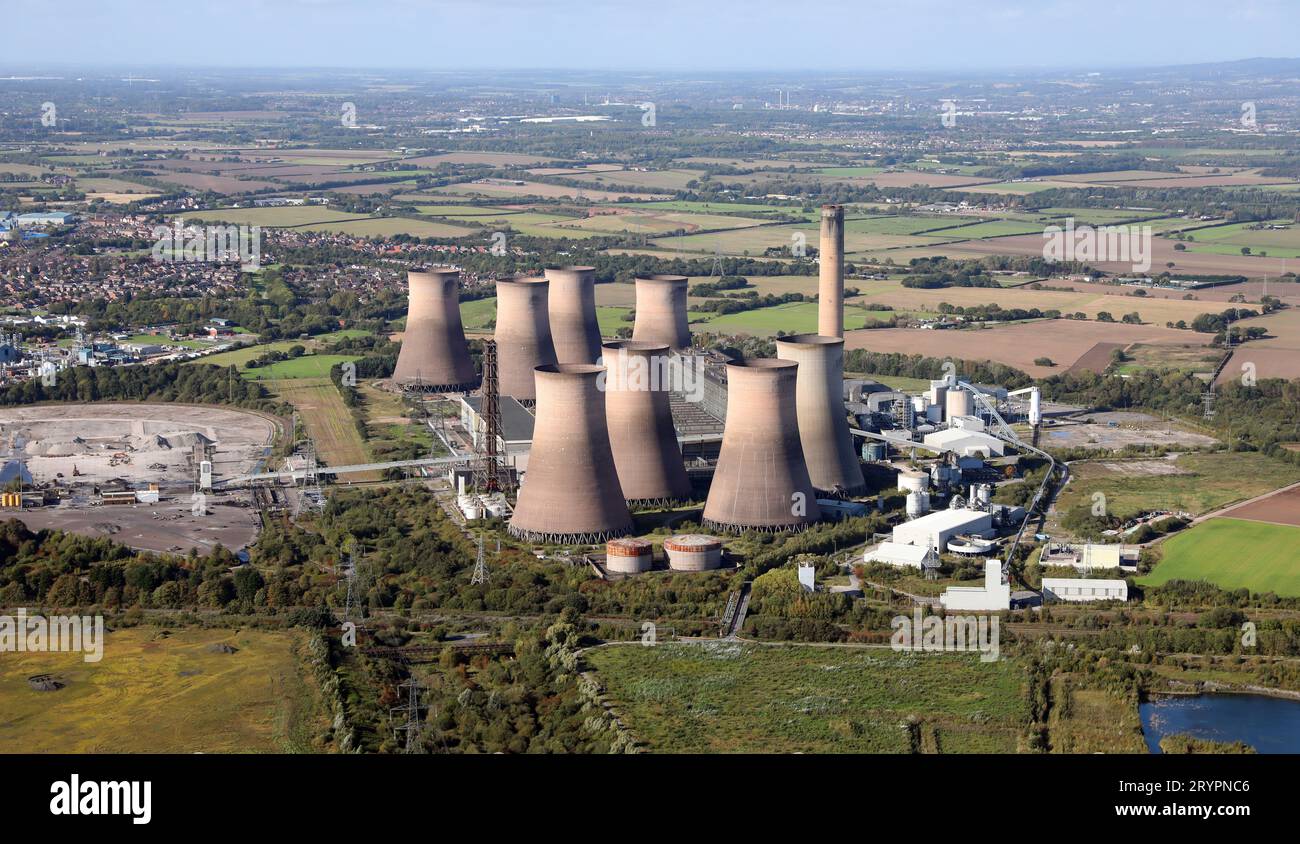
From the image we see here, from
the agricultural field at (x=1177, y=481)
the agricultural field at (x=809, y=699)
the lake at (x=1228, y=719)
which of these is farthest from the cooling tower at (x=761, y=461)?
the lake at (x=1228, y=719)

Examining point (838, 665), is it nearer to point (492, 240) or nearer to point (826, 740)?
point (826, 740)

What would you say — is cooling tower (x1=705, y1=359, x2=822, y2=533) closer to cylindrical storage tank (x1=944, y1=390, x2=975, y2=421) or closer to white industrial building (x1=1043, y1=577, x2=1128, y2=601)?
white industrial building (x1=1043, y1=577, x2=1128, y2=601)

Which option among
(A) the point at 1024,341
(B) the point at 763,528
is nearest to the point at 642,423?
(B) the point at 763,528

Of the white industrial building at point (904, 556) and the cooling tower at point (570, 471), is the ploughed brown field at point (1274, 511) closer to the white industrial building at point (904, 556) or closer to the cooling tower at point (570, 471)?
the white industrial building at point (904, 556)

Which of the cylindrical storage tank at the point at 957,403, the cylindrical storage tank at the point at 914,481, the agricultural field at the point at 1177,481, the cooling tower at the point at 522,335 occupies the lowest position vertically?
the agricultural field at the point at 1177,481

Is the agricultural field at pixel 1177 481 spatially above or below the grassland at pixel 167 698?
above

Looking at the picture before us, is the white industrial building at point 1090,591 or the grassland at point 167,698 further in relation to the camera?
the white industrial building at point 1090,591

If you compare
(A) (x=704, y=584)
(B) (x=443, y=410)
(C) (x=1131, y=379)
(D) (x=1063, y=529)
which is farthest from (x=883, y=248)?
(A) (x=704, y=584)
